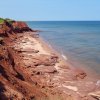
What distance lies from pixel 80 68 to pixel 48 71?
4851 millimetres

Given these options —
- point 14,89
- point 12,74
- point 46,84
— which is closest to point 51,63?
point 46,84

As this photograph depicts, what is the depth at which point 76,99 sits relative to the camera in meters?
18.7

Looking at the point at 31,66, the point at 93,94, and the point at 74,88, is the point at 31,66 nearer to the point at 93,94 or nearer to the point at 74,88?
the point at 74,88

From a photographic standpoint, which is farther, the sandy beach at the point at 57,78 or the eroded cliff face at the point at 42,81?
the sandy beach at the point at 57,78

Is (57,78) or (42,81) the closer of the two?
(42,81)

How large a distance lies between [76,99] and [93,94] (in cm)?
125

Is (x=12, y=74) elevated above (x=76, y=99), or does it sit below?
above

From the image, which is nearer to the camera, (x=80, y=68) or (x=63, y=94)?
(x=63, y=94)

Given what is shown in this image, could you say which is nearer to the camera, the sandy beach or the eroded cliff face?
the eroded cliff face

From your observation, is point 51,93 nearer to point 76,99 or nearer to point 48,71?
point 76,99

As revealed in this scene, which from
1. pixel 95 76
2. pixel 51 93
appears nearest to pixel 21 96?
pixel 51 93

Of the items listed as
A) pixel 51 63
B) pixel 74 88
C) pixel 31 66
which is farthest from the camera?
pixel 51 63

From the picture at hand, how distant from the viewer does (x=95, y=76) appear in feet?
83.5

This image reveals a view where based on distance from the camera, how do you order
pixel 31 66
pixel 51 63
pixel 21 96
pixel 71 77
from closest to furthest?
pixel 21 96 < pixel 71 77 < pixel 31 66 < pixel 51 63
